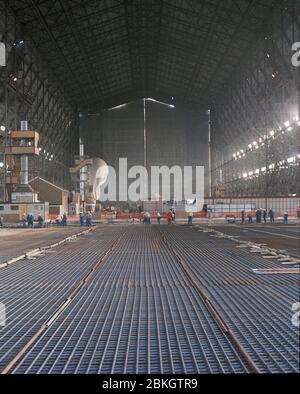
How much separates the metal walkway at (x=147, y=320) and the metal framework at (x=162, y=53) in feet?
83.3

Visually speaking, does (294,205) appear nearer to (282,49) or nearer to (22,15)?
(282,49)

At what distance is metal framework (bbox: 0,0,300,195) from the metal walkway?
83.3ft

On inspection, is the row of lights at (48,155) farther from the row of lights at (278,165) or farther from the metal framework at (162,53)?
the row of lights at (278,165)

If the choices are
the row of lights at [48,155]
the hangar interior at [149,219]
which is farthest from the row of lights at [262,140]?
the row of lights at [48,155]

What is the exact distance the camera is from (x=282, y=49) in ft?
102

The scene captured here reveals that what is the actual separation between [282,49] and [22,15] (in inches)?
744

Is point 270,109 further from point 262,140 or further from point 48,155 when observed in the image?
point 48,155

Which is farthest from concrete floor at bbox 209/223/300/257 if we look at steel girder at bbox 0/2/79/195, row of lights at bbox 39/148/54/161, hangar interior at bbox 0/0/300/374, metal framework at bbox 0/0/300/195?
row of lights at bbox 39/148/54/161

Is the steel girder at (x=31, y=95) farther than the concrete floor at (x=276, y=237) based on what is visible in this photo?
Yes

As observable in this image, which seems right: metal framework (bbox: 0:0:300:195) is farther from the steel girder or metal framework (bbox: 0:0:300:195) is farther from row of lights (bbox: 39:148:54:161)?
row of lights (bbox: 39:148:54:161)

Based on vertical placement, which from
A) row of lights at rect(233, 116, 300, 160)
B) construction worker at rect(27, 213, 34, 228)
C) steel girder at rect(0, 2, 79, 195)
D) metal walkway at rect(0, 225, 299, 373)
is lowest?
metal walkway at rect(0, 225, 299, 373)

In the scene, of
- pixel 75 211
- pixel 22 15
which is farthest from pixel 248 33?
pixel 75 211

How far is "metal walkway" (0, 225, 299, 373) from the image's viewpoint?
3746 mm

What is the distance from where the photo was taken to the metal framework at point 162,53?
3169 cm
